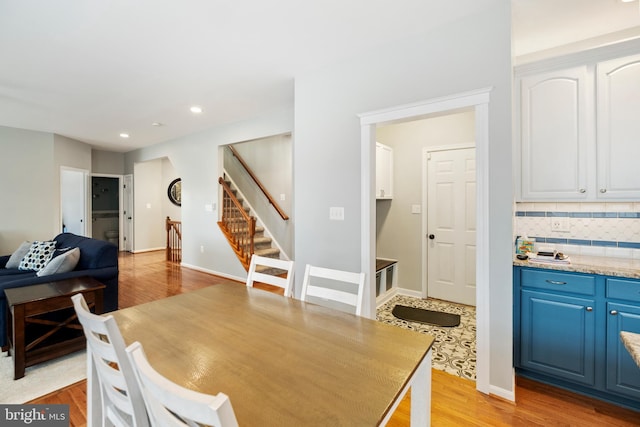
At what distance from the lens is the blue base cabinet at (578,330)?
5.88 feet

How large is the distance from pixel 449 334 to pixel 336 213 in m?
1.65

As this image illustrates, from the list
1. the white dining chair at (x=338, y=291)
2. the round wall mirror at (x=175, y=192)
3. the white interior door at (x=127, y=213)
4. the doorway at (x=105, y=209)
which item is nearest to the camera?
the white dining chair at (x=338, y=291)

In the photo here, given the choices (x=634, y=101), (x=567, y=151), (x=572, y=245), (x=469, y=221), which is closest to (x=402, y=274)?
(x=469, y=221)

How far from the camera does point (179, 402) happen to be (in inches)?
23.4

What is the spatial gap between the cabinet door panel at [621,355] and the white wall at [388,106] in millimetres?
578

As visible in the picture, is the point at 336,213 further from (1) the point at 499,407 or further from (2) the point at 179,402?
(2) the point at 179,402

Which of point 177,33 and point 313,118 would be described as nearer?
point 177,33

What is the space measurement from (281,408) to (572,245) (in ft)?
9.04

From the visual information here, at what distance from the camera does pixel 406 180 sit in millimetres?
4031

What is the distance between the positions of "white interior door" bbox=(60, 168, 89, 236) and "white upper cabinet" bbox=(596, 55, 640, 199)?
26.6ft

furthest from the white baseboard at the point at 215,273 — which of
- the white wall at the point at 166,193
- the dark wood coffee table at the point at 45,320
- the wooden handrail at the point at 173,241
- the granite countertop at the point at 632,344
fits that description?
the granite countertop at the point at 632,344

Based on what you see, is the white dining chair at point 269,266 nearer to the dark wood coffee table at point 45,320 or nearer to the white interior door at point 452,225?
the dark wood coffee table at point 45,320

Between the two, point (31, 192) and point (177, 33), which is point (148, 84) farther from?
point (31, 192)

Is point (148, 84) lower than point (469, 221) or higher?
higher
